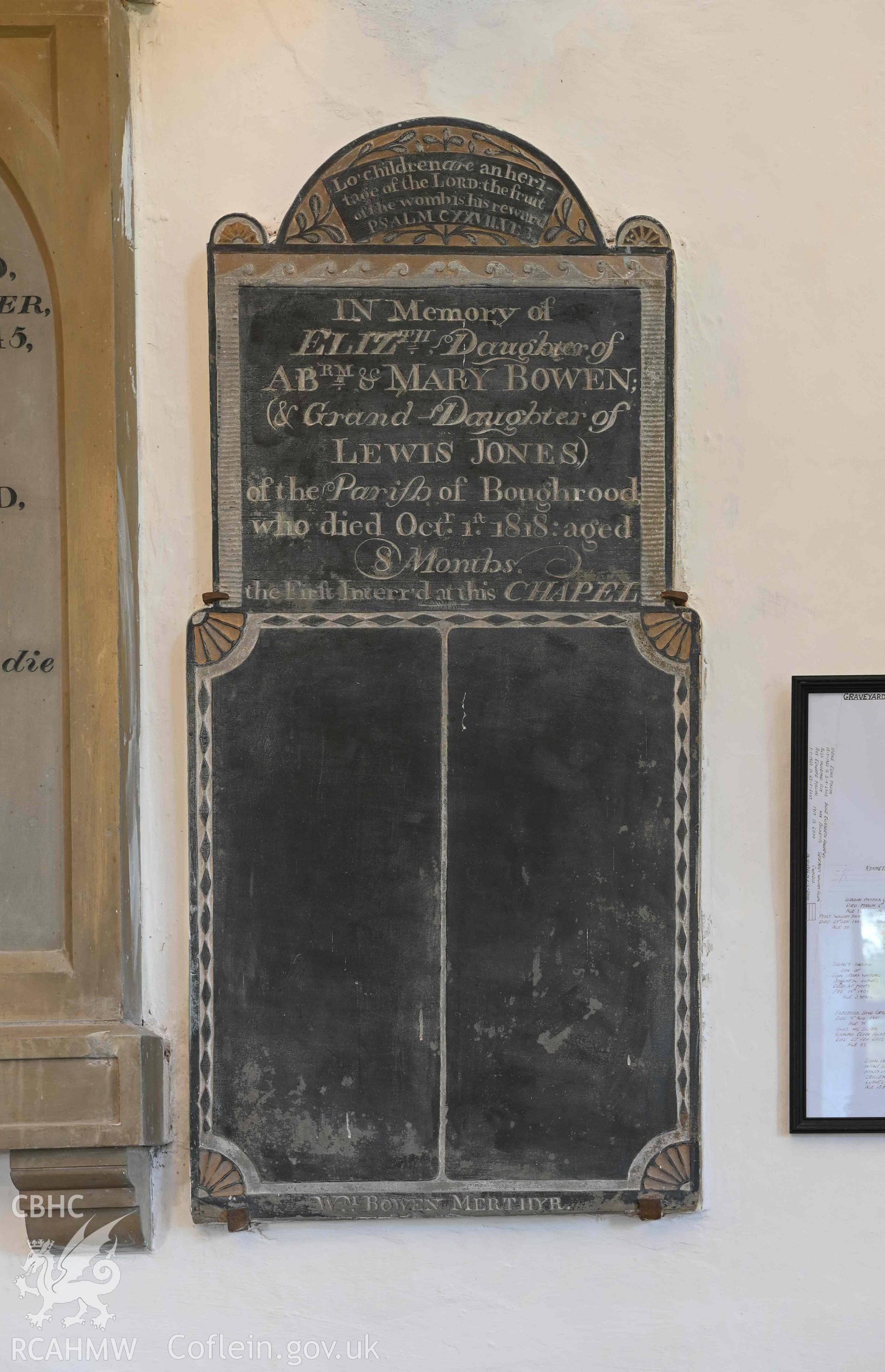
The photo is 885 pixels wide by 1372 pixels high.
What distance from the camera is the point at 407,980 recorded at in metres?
2.09

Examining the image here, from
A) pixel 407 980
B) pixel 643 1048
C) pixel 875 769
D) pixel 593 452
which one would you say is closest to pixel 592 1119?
pixel 643 1048

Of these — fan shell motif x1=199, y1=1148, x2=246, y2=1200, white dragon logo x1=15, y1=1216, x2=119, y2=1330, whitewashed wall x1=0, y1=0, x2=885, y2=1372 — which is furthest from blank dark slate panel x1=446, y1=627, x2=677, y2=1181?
white dragon logo x1=15, y1=1216, x2=119, y2=1330

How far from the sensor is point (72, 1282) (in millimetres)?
2084

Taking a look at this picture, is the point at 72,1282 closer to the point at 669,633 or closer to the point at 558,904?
the point at 558,904

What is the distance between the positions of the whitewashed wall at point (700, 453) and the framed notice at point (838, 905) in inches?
1.6

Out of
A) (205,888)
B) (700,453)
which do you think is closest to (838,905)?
(700,453)

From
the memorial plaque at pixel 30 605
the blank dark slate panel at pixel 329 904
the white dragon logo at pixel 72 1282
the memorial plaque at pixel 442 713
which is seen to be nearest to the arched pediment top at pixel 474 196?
the memorial plaque at pixel 442 713

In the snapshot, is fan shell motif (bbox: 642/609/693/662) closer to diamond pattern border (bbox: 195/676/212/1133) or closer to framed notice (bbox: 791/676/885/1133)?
framed notice (bbox: 791/676/885/1133)

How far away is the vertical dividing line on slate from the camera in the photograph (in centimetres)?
208

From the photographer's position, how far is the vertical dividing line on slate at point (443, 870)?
2.08 m

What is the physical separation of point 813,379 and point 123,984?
1724 millimetres

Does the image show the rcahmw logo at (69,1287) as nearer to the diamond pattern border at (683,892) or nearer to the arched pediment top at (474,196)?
the diamond pattern border at (683,892)

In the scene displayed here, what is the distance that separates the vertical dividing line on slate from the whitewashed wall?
0.72 feet

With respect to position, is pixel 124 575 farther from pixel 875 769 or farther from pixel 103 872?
pixel 875 769
